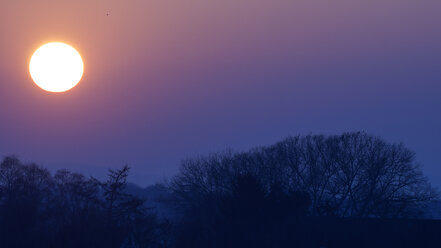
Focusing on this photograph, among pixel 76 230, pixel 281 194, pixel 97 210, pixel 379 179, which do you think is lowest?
pixel 76 230

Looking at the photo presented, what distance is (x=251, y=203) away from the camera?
4300 centimetres

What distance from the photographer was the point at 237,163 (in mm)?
75938

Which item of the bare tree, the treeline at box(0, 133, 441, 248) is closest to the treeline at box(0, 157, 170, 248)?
the treeline at box(0, 133, 441, 248)

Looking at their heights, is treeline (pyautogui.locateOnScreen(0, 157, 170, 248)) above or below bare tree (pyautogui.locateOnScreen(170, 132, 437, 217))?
below

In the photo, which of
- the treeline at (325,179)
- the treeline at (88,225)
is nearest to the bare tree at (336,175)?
the treeline at (325,179)

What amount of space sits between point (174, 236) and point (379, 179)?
3469cm

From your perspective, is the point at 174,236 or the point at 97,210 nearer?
the point at 97,210

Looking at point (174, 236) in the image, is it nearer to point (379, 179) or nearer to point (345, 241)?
point (345, 241)

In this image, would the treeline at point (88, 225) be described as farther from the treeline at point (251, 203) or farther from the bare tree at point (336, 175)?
the bare tree at point (336, 175)

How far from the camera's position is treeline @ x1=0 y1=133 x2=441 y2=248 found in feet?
119

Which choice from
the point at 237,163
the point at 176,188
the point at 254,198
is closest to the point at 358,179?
the point at 237,163

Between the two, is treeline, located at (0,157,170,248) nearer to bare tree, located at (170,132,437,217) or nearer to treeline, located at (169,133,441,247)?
treeline, located at (169,133,441,247)

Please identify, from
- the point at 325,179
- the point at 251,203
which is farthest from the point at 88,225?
the point at 325,179

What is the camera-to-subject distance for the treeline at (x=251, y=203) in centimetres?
3631
